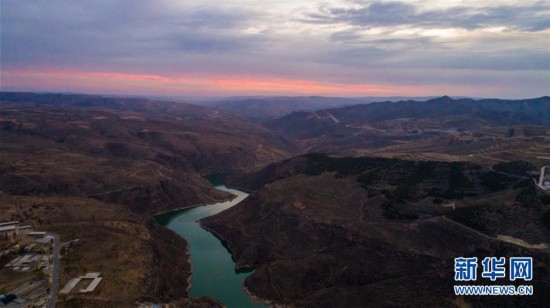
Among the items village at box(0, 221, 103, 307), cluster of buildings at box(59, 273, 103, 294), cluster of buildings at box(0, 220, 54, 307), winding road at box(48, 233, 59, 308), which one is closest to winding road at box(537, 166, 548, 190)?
cluster of buildings at box(59, 273, 103, 294)

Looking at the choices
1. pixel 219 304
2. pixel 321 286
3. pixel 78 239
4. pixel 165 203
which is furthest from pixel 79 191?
pixel 321 286

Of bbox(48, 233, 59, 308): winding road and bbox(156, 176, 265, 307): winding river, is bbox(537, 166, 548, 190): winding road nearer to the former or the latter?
bbox(156, 176, 265, 307): winding river

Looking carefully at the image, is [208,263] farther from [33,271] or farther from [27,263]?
[27,263]

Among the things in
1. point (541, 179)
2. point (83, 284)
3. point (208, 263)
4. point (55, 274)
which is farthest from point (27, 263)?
point (541, 179)

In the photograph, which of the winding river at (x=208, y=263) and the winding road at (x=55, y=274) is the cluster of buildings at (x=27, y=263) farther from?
the winding river at (x=208, y=263)

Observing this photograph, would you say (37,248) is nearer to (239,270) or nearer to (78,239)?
(78,239)

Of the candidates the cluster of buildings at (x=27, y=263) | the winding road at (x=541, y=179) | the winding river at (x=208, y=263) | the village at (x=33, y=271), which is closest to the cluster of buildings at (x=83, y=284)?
the village at (x=33, y=271)

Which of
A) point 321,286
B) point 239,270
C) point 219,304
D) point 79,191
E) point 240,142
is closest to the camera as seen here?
point 219,304
